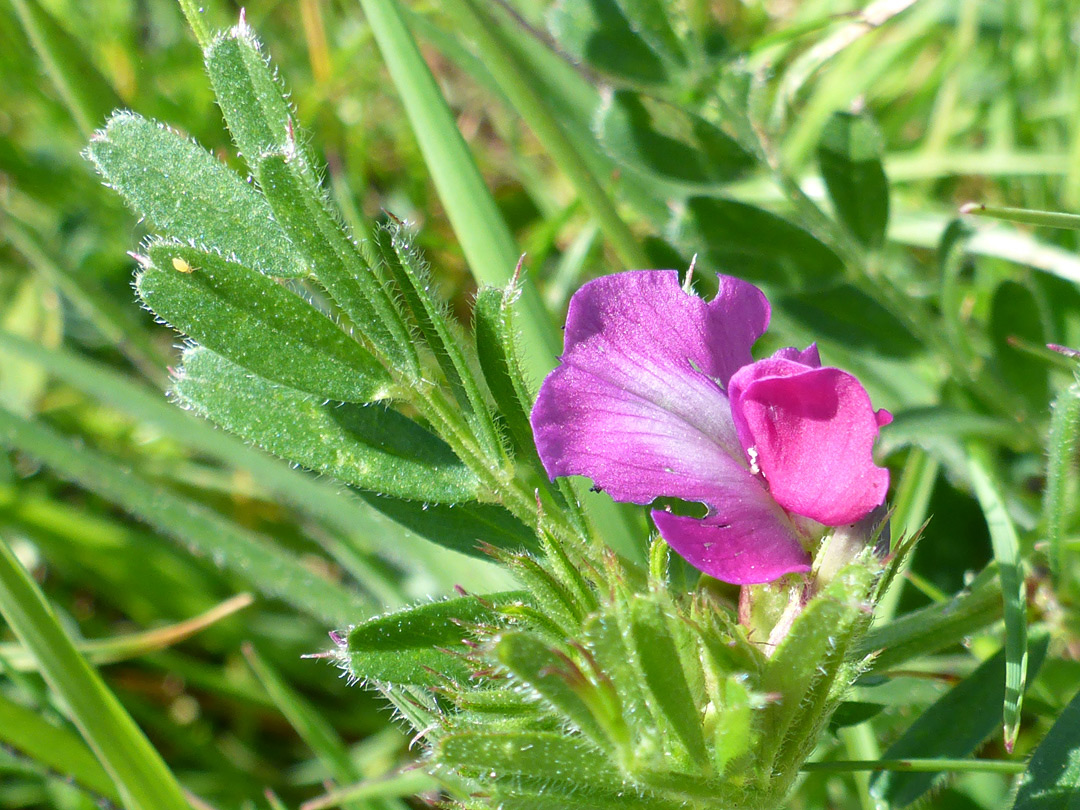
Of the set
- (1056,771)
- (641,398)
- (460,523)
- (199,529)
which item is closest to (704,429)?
(641,398)

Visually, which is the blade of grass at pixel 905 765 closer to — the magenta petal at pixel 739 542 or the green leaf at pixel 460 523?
the magenta petal at pixel 739 542

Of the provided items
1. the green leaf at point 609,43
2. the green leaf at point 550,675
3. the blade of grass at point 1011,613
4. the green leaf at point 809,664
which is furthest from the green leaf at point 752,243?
the green leaf at point 550,675

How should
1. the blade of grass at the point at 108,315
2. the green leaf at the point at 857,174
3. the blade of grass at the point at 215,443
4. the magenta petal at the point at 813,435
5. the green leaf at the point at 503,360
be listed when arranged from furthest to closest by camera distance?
→ the blade of grass at the point at 108,315 < the blade of grass at the point at 215,443 < the green leaf at the point at 857,174 < the green leaf at the point at 503,360 < the magenta petal at the point at 813,435

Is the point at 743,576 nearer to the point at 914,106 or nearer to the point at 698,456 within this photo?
the point at 698,456

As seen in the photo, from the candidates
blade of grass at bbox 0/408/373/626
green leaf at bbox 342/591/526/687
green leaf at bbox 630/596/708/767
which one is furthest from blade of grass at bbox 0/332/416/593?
green leaf at bbox 630/596/708/767

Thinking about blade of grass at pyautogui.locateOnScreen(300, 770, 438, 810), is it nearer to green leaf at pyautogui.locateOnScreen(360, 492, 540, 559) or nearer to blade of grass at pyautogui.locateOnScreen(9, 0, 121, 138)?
green leaf at pyautogui.locateOnScreen(360, 492, 540, 559)
